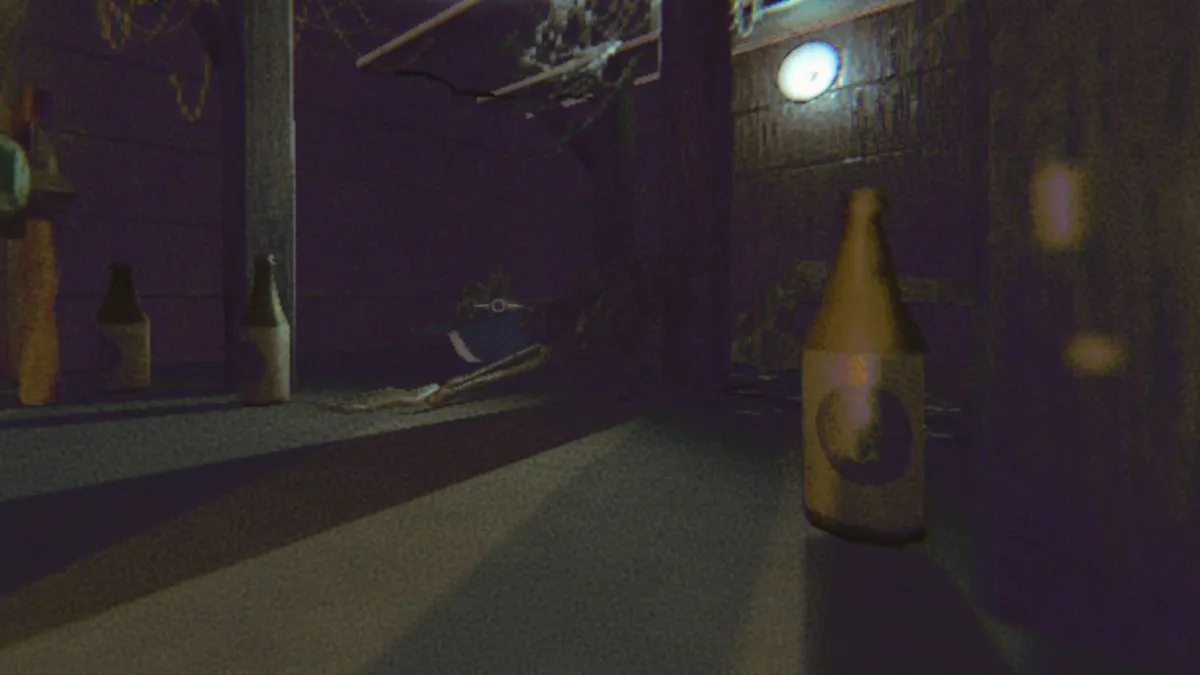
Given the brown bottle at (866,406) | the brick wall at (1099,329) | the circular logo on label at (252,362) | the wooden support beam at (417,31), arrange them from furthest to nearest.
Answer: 1. the wooden support beam at (417,31)
2. the circular logo on label at (252,362)
3. the brown bottle at (866,406)
4. the brick wall at (1099,329)

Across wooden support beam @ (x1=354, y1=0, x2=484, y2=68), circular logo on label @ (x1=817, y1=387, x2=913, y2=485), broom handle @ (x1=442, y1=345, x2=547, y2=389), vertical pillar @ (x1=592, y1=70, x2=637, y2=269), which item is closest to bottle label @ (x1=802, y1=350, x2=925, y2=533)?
circular logo on label @ (x1=817, y1=387, x2=913, y2=485)

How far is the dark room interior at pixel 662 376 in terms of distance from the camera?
1.86 feet

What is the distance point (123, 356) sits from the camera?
2.17 meters

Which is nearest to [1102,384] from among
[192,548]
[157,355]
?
[192,548]

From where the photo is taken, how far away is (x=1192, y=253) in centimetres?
52

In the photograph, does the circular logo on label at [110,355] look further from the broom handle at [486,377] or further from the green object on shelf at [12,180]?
the broom handle at [486,377]

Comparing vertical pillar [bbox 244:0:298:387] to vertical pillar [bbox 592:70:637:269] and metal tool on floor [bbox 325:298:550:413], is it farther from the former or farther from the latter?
vertical pillar [bbox 592:70:637:269]

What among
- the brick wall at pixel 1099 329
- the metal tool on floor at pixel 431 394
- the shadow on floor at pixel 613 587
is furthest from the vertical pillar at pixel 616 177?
the brick wall at pixel 1099 329

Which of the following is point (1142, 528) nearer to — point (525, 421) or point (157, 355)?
point (525, 421)

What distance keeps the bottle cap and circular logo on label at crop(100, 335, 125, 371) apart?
207cm

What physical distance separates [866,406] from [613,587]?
347mm

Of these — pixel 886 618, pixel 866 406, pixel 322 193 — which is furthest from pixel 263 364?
pixel 322 193

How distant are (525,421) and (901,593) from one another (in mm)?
1140

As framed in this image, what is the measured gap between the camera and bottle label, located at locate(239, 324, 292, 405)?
1962 millimetres
